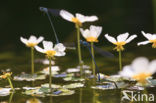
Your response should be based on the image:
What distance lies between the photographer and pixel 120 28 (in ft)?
11.3

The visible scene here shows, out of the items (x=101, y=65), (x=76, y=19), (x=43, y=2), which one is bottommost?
(x=101, y=65)

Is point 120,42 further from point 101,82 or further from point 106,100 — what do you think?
point 106,100

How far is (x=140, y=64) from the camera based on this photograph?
2.11 ft

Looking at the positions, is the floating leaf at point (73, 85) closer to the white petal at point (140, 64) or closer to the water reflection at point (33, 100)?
the water reflection at point (33, 100)

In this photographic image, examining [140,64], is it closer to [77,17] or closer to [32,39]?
[77,17]

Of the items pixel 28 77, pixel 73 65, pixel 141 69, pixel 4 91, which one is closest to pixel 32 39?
pixel 28 77

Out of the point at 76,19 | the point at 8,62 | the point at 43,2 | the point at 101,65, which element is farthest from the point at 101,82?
the point at 43,2

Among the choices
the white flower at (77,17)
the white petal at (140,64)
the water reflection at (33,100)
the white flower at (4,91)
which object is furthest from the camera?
the white flower at (77,17)

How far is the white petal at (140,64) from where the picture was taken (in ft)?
2.08

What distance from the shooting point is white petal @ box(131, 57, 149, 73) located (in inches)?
24.9

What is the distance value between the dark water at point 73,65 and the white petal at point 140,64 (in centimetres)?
26

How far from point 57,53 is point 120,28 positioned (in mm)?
2522

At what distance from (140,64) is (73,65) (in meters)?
1.04

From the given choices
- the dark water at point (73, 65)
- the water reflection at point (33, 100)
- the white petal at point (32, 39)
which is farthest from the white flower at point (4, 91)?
the white petal at point (32, 39)
